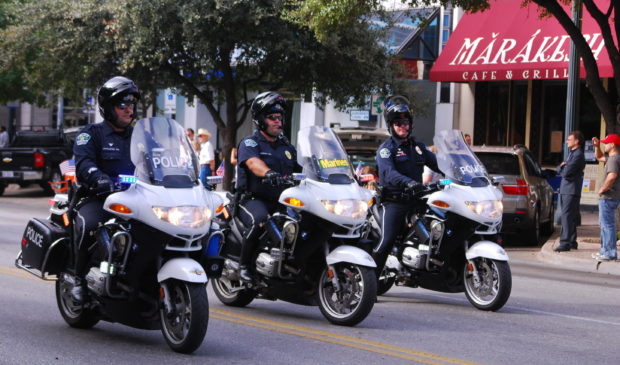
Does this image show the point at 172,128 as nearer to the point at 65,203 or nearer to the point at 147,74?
the point at 65,203

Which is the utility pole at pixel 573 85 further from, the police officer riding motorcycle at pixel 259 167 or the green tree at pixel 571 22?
the police officer riding motorcycle at pixel 259 167

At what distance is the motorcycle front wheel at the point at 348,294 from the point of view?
8.11m

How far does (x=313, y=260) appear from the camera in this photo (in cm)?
865

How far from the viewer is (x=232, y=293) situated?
9.37 meters

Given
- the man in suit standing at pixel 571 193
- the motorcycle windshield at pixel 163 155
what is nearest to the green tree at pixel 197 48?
the man in suit standing at pixel 571 193

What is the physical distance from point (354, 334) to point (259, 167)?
168 centimetres

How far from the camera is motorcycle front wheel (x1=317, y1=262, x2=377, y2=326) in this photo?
26.6ft

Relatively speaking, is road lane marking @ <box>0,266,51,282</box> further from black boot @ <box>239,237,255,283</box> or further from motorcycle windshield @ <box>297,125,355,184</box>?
motorcycle windshield @ <box>297,125,355,184</box>

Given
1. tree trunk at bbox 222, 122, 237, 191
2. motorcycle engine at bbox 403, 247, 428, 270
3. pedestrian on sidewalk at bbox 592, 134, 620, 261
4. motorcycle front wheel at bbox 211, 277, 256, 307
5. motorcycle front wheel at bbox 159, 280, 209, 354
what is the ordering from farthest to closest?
tree trunk at bbox 222, 122, 237, 191
pedestrian on sidewalk at bbox 592, 134, 620, 261
motorcycle engine at bbox 403, 247, 428, 270
motorcycle front wheel at bbox 211, 277, 256, 307
motorcycle front wheel at bbox 159, 280, 209, 354

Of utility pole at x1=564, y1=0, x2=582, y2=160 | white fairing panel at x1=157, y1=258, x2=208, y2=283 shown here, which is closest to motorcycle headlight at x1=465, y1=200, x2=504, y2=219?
white fairing panel at x1=157, y1=258, x2=208, y2=283

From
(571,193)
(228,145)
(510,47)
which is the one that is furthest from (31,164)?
(571,193)

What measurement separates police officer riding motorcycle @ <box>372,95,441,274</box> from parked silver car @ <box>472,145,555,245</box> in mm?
7112

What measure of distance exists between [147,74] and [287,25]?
13.2 ft

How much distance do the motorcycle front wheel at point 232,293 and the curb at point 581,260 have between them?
6.78 m
